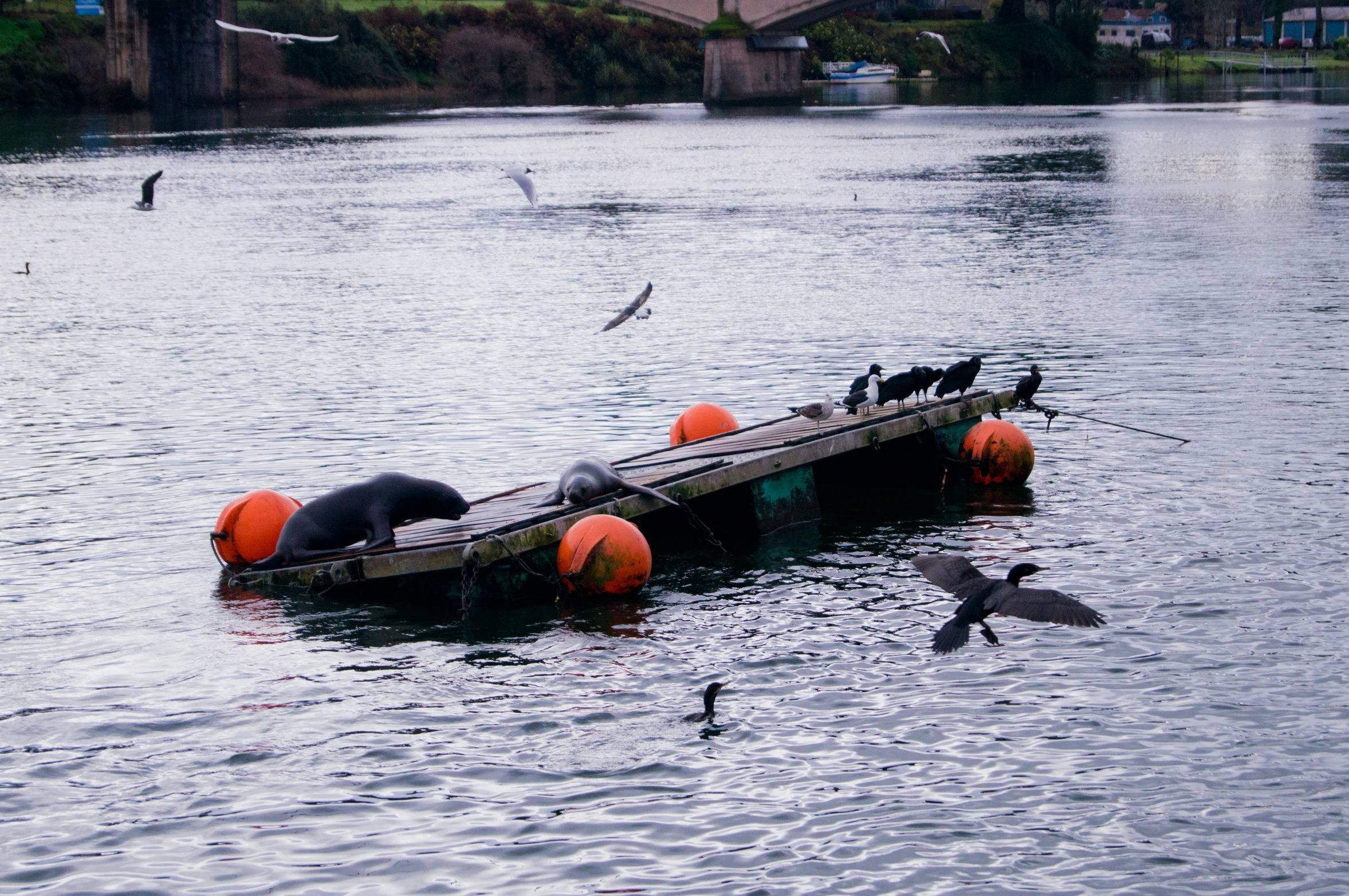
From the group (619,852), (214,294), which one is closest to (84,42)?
(214,294)

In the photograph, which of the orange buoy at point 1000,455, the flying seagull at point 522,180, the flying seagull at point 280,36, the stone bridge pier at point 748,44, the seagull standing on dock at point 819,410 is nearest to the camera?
the seagull standing on dock at point 819,410

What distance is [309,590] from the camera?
15070 millimetres

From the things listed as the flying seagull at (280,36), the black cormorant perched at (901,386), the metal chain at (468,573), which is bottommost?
the metal chain at (468,573)

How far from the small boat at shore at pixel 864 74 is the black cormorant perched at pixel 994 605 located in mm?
149553

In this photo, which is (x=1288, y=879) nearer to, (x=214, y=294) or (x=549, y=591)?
(x=549, y=591)

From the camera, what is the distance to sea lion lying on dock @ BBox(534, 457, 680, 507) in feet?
50.9

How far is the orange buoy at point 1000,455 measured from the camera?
1880 centimetres

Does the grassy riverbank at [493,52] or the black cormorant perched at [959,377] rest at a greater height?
the grassy riverbank at [493,52]

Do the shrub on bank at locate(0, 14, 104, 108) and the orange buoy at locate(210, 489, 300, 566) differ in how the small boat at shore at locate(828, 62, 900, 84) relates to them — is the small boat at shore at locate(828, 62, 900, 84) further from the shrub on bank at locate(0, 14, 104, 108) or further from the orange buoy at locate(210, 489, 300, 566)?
the orange buoy at locate(210, 489, 300, 566)

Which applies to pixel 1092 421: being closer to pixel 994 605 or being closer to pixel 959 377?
pixel 959 377

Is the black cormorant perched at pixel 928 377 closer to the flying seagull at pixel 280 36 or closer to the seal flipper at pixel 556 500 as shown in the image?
the seal flipper at pixel 556 500

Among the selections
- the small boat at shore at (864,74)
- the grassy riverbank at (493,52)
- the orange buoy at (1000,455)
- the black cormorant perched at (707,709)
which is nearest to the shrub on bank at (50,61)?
the grassy riverbank at (493,52)

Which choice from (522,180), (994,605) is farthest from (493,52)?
(994,605)

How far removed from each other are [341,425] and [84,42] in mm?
99462
